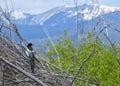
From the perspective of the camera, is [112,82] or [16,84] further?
[112,82]

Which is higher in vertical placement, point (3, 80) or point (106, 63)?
point (3, 80)

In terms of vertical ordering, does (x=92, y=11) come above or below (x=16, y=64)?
above

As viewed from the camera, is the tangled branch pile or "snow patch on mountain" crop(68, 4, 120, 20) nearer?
the tangled branch pile

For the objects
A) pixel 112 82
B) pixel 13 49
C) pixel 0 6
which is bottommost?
pixel 112 82

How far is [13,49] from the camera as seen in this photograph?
13.2 feet

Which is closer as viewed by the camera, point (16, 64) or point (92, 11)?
point (16, 64)

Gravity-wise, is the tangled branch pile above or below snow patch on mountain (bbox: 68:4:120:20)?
below

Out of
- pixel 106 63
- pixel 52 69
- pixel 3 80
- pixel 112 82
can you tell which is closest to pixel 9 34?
pixel 52 69

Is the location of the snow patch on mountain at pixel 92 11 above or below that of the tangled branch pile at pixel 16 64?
above

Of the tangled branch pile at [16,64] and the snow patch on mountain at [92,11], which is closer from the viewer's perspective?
the tangled branch pile at [16,64]

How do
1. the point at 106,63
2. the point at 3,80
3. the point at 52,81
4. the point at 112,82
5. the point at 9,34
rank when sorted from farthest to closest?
1. the point at 106,63
2. the point at 112,82
3. the point at 9,34
4. the point at 52,81
5. the point at 3,80

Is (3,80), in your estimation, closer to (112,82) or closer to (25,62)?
(25,62)

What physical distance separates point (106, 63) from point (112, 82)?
3.26 metres

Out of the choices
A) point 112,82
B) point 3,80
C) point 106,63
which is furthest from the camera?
point 106,63
